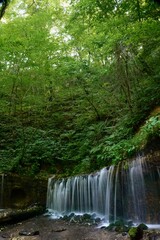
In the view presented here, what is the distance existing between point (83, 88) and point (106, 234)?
7062mm

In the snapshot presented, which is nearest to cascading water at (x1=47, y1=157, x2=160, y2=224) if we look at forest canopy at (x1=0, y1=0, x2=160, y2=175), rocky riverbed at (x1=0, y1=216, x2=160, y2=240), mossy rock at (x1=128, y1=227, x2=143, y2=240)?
forest canopy at (x1=0, y1=0, x2=160, y2=175)

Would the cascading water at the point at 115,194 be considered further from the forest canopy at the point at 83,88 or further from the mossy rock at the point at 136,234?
the mossy rock at the point at 136,234

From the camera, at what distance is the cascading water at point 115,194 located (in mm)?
6711

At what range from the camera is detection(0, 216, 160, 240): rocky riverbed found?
591 cm

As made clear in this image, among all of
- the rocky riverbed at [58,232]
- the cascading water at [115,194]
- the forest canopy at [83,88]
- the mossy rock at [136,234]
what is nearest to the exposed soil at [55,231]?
the rocky riverbed at [58,232]

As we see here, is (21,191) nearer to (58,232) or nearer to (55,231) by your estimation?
(55,231)

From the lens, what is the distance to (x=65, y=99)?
15.9 m

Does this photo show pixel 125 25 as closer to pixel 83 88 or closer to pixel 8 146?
pixel 83 88

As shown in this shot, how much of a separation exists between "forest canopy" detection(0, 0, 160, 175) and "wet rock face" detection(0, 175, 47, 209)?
56 centimetres

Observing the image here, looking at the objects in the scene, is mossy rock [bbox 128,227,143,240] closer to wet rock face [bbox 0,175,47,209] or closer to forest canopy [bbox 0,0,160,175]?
forest canopy [bbox 0,0,160,175]

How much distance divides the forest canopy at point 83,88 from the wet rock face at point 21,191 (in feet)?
1.84

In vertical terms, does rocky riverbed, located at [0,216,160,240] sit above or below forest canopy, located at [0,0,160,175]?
below

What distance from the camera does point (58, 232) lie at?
6824 millimetres

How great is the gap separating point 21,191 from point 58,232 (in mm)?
3599
